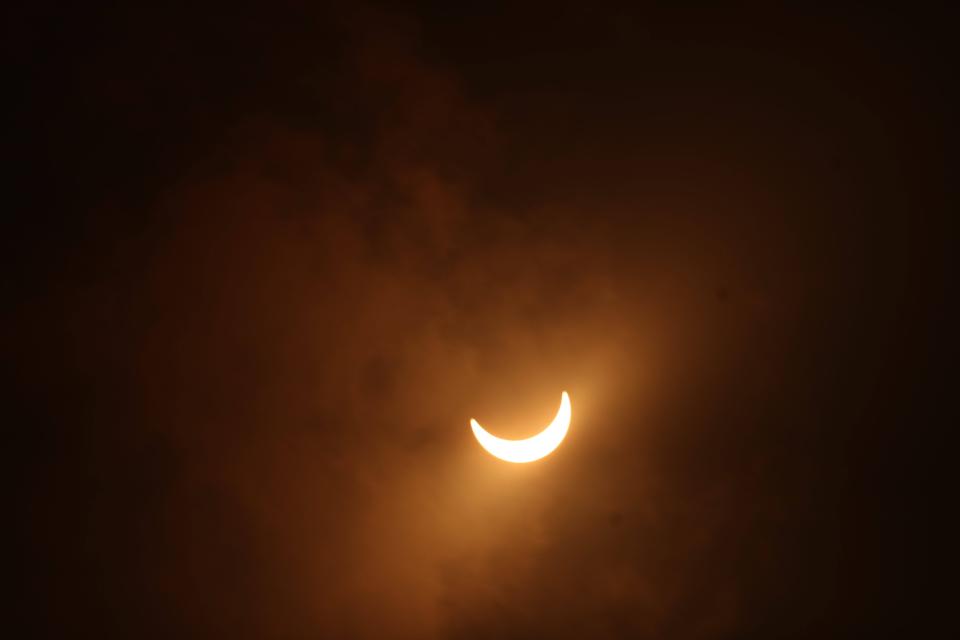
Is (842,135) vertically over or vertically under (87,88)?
under

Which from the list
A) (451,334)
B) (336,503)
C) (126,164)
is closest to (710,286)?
(451,334)

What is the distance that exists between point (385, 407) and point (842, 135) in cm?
139

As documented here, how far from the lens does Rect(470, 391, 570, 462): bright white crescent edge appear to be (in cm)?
228

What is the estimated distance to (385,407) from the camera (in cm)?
251

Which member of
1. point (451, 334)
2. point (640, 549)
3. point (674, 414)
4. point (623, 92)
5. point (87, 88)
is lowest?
point (640, 549)

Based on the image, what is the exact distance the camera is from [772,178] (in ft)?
8.06

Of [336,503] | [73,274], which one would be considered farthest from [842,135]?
[73,274]

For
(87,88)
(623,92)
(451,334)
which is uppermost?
(87,88)

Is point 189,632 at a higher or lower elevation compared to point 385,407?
lower

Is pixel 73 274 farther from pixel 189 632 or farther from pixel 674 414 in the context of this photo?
pixel 674 414

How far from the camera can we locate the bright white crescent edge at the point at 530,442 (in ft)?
7.48

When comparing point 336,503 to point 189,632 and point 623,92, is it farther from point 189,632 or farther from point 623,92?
point 623,92

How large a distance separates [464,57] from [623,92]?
42 cm

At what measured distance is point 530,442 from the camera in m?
2.28
